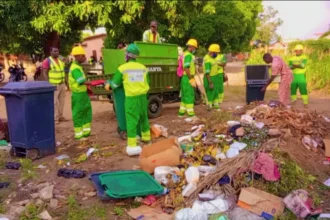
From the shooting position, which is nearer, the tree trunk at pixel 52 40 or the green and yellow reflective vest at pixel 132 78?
the green and yellow reflective vest at pixel 132 78

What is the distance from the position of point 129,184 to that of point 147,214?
19.8 inches

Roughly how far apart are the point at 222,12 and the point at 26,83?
1788 centimetres

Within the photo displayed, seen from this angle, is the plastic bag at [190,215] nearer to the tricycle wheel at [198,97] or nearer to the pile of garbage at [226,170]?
the pile of garbage at [226,170]

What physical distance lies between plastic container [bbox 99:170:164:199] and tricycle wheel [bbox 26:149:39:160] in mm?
1654

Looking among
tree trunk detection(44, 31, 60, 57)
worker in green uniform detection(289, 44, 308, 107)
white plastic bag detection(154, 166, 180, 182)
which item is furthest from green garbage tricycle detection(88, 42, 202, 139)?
tree trunk detection(44, 31, 60, 57)

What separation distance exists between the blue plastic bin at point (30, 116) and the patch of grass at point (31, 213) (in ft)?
5.49

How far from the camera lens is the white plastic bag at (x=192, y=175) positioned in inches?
159

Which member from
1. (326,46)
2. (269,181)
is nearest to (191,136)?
(269,181)

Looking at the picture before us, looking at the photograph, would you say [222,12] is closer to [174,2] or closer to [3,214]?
[174,2]

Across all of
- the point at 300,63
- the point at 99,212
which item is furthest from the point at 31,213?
the point at 300,63

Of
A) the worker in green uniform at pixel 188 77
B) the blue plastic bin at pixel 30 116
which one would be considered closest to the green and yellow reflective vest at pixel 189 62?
the worker in green uniform at pixel 188 77

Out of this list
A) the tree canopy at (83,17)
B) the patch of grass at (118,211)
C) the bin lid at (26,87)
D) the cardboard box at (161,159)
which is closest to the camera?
the patch of grass at (118,211)

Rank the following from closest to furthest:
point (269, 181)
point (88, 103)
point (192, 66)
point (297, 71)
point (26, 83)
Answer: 1. point (269, 181)
2. point (26, 83)
3. point (88, 103)
4. point (192, 66)
5. point (297, 71)

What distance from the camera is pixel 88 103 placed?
250 inches
